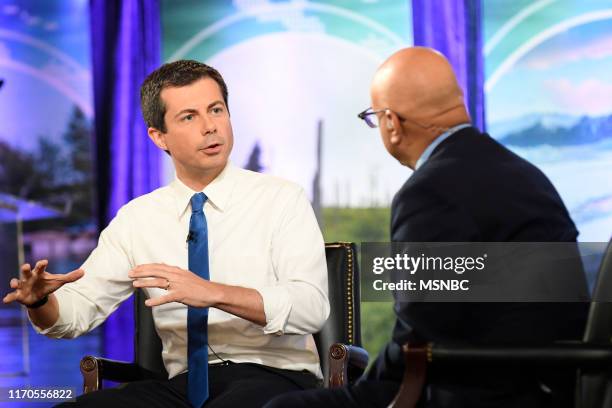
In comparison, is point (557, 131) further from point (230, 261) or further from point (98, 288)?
point (98, 288)

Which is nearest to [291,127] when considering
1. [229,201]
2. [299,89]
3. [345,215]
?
[299,89]

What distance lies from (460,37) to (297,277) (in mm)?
2492

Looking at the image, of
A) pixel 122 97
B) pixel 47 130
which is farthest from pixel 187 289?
pixel 47 130

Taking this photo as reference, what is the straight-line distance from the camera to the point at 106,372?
2605 millimetres

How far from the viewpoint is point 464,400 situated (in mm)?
1944

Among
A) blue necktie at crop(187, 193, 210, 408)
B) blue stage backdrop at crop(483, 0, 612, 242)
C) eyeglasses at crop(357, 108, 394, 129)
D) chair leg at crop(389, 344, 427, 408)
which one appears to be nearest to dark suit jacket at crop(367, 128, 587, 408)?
chair leg at crop(389, 344, 427, 408)

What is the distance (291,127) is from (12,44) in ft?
6.36

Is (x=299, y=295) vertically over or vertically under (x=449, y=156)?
under

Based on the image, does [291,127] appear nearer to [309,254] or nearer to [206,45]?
[206,45]

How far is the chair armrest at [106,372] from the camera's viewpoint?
2.56m

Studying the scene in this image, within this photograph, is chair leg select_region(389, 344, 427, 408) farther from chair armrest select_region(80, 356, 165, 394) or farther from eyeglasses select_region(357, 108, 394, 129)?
chair armrest select_region(80, 356, 165, 394)

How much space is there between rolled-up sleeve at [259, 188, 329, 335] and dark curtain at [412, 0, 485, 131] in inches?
82.9

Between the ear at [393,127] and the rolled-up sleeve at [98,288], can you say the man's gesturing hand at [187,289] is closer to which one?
the rolled-up sleeve at [98,288]

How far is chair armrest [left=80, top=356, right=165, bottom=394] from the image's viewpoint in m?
2.56
